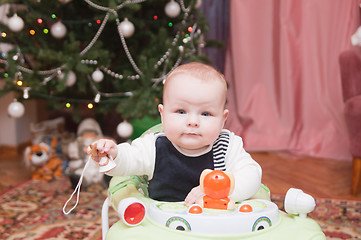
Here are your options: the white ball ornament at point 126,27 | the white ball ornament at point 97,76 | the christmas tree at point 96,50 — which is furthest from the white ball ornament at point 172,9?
the white ball ornament at point 97,76

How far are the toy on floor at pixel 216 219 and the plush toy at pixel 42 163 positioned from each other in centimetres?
128

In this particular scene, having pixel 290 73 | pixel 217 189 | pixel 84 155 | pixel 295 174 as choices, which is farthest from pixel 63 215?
pixel 290 73

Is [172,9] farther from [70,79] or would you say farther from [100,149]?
[100,149]

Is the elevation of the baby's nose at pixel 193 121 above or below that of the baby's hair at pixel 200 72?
below

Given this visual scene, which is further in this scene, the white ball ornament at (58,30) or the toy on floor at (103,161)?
the white ball ornament at (58,30)

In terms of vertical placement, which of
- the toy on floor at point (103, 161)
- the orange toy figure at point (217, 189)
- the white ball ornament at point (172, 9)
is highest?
the white ball ornament at point (172, 9)

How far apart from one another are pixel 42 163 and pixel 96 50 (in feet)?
2.04

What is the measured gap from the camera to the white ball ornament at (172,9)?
2018mm

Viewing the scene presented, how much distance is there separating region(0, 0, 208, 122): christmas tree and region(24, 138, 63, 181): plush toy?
25 centimetres

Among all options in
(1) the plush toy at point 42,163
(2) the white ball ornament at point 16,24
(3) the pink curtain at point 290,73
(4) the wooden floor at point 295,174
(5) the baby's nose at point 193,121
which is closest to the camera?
(5) the baby's nose at point 193,121

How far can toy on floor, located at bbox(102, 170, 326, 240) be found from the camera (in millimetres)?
869

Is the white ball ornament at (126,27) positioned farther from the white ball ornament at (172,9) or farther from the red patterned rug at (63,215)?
the red patterned rug at (63,215)

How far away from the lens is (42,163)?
2107mm

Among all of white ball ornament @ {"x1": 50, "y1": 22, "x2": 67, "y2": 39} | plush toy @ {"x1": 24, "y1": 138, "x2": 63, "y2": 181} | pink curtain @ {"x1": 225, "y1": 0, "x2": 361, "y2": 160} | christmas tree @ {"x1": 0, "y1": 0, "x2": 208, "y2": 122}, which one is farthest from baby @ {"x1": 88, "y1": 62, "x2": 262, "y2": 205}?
pink curtain @ {"x1": 225, "y1": 0, "x2": 361, "y2": 160}
